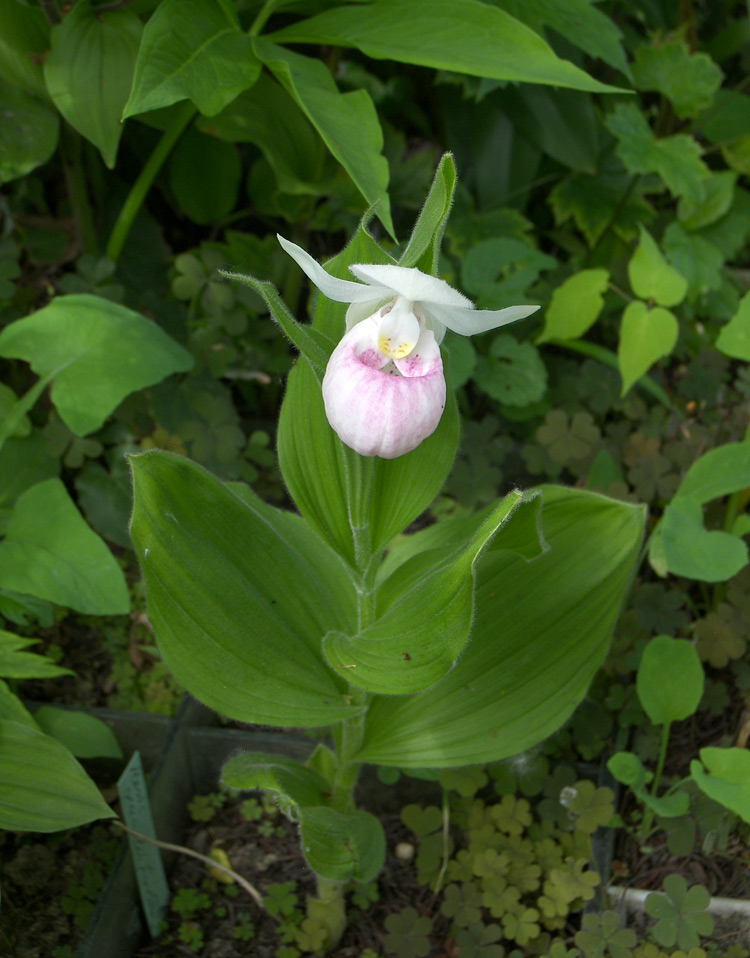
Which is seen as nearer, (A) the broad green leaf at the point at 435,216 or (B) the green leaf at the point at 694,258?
(A) the broad green leaf at the point at 435,216

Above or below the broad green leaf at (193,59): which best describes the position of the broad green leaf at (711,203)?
below

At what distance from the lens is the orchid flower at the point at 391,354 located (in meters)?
0.68

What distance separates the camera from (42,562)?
1.07 meters

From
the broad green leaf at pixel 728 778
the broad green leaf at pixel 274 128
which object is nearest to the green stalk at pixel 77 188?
the broad green leaf at pixel 274 128

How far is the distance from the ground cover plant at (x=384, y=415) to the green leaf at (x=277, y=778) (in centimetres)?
1

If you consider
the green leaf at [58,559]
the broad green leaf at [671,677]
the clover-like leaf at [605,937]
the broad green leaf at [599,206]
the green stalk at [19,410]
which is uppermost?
the green stalk at [19,410]

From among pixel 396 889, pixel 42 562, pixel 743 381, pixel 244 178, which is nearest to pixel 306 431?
pixel 42 562

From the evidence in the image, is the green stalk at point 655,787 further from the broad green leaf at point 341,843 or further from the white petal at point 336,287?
the white petal at point 336,287

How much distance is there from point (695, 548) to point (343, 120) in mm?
732

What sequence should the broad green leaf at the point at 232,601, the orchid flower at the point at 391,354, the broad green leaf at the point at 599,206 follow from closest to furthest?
the orchid flower at the point at 391,354
the broad green leaf at the point at 232,601
the broad green leaf at the point at 599,206

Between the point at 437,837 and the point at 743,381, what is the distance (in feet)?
3.18

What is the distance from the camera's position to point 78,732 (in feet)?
3.72

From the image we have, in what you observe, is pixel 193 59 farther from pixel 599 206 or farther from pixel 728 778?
pixel 728 778

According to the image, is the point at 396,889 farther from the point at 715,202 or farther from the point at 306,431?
the point at 715,202
